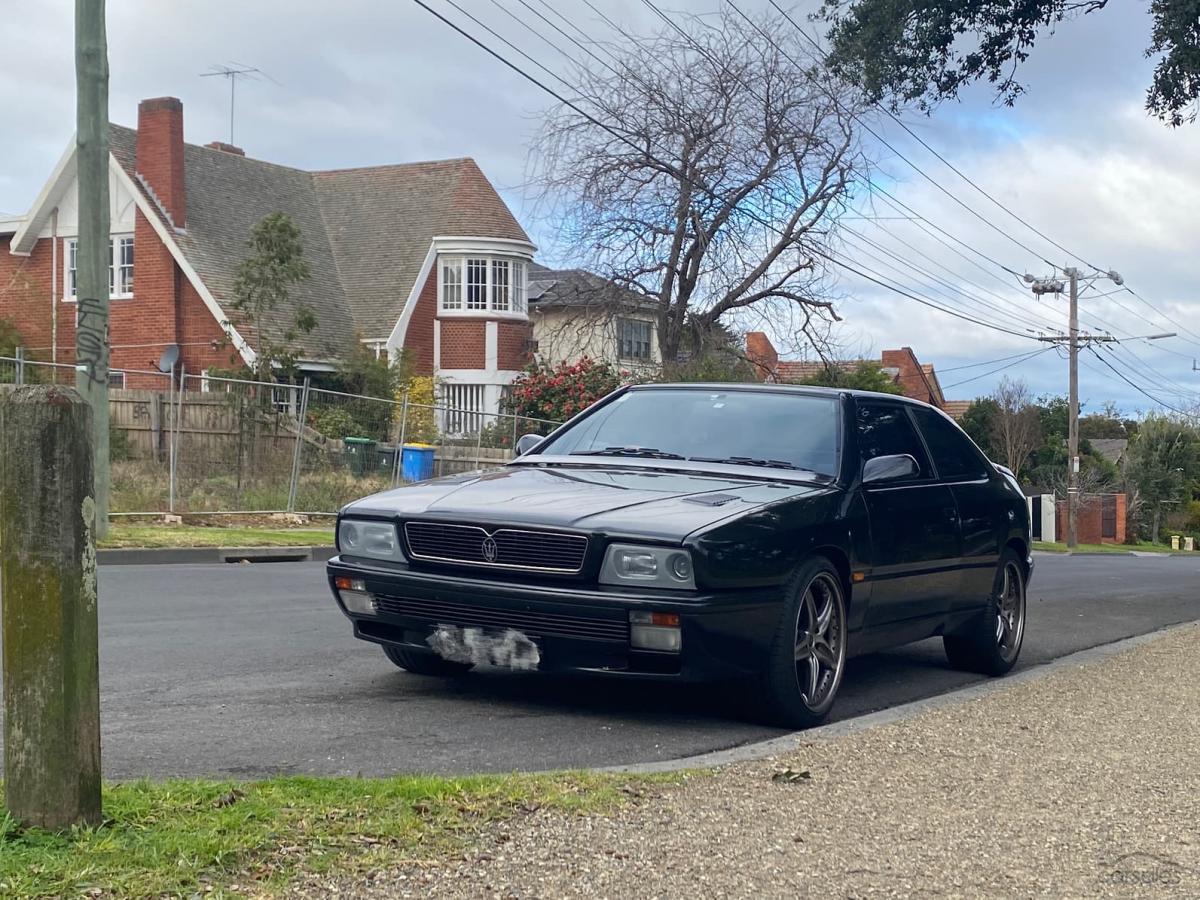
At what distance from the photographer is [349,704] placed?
20.7 ft

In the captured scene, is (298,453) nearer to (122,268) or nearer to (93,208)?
(93,208)

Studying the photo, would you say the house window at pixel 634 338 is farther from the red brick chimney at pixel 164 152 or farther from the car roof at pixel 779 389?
A: the car roof at pixel 779 389

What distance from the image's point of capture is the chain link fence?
1900cm

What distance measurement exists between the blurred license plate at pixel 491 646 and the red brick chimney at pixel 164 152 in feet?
96.6

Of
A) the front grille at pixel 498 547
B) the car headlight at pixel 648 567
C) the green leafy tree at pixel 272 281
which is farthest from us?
the green leafy tree at pixel 272 281

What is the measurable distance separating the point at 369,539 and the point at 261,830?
2.49 m

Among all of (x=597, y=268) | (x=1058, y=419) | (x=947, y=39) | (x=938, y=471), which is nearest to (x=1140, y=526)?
(x=1058, y=419)

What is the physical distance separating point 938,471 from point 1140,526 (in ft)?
223

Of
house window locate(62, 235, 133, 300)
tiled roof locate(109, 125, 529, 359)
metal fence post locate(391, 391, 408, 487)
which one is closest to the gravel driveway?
metal fence post locate(391, 391, 408, 487)

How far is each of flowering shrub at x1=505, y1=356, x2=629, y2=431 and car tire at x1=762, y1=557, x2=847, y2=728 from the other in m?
24.8

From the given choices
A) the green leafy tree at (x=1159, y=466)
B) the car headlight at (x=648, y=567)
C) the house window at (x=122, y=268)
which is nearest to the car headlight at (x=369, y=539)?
the car headlight at (x=648, y=567)

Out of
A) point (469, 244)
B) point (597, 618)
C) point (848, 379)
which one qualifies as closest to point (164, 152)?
point (469, 244)

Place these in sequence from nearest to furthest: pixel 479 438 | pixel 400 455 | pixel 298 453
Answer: pixel 298 453 < pixel 400 455 < pixel 479 438

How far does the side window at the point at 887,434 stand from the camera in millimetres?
7309
